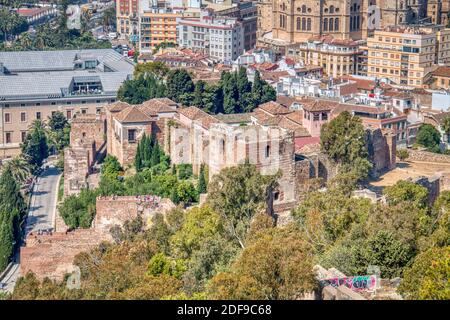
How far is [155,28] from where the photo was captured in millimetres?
86312

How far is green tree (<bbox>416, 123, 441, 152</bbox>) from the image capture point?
51469 mm

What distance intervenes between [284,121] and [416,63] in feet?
92.0

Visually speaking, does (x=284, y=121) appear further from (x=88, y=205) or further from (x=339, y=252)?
(x=339, y=252)

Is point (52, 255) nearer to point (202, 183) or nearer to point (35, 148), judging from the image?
point (202, 183)

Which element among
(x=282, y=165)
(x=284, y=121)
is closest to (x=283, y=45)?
(x=284, y=121)

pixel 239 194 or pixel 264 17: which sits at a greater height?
pixel 264 17

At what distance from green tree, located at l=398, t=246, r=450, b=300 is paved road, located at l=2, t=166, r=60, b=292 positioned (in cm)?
1766

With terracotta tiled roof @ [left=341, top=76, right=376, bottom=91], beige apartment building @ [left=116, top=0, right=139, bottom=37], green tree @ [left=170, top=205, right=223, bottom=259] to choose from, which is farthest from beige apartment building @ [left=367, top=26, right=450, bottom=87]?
green tree @ [left=170, top=205, right=223, bottom=259]

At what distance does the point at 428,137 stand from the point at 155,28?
38.4 m

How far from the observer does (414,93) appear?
62.3 m

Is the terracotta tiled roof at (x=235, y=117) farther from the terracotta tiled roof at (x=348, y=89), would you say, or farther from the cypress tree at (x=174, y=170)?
the terracotta tiled roof at (x=348, y=89)

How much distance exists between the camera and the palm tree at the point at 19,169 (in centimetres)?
5203

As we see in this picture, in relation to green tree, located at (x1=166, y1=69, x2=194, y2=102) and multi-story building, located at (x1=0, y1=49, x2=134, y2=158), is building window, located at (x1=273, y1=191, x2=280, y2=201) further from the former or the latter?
multi-story building, located at (x1=0, y1=49, x2=134, y2=158)

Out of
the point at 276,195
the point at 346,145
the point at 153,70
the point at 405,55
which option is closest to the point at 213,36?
the point at 405,55
